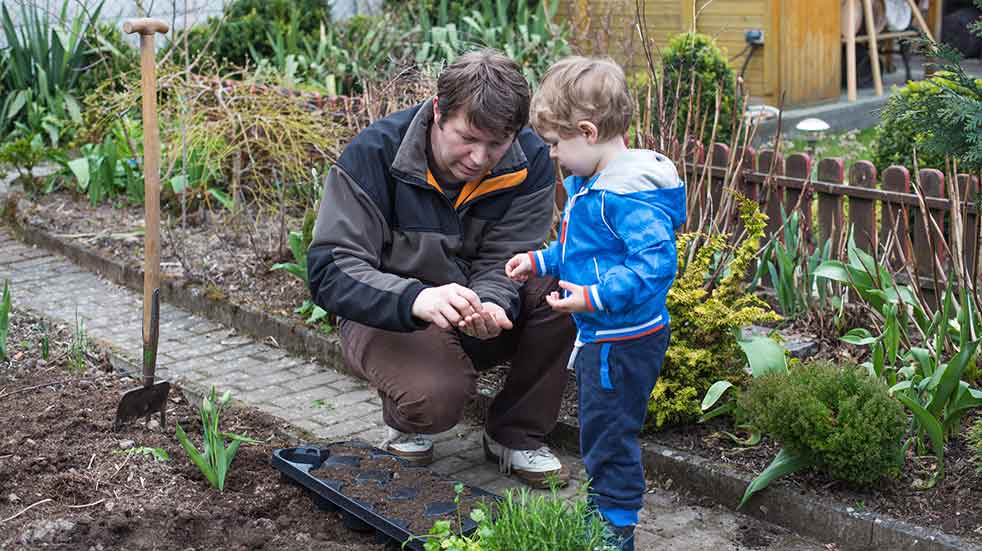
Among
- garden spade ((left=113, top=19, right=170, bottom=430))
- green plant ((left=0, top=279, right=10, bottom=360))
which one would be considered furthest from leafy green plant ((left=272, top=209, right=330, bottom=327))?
garden spade ((left=113, top=19, right=170, bottom=430))

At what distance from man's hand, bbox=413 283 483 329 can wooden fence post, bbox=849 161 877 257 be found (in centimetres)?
276

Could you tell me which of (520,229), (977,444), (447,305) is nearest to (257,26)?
(520,229)

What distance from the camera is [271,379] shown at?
4938 mm

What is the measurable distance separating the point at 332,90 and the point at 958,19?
9.91 metres

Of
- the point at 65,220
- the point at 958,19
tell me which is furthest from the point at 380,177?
the point at 958,19

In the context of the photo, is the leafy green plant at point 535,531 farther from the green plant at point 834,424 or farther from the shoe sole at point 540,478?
the shoe sole at point 540,478

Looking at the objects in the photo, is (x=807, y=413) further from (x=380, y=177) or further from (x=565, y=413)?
(x=380, y=177)

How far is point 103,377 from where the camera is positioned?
14.9 feet

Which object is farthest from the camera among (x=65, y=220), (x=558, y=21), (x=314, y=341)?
(x=558, y=21)

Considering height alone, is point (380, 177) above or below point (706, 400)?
above

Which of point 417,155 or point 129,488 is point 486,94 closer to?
point 417,155

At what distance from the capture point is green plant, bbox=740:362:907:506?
3.36 meters

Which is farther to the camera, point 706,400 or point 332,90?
point 332,90

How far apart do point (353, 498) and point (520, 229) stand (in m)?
1.13
